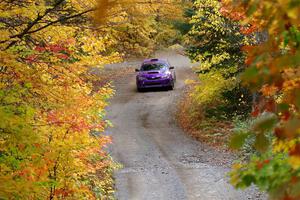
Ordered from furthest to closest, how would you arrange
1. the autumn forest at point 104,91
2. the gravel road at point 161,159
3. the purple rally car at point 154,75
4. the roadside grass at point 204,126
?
1. the purple rally car at point 154,75
2. the roadside grass at point 204,126
3. the gravel road at point 161,159
4. the autumn forest at point 104,91

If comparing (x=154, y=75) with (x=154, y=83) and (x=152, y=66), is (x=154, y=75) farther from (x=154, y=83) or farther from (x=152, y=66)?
(x=152, y=66)

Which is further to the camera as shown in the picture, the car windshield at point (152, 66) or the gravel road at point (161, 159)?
the car windshield at point (152, 66)

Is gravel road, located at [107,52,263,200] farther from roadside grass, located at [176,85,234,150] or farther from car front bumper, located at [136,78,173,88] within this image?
car front bumper, located at [136,78,173,88]

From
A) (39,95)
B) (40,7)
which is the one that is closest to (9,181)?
(39,95)

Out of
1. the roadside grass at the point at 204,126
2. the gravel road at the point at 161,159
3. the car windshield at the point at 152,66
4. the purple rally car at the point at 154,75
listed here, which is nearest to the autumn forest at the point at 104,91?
the roadside grass at the point at 204,126

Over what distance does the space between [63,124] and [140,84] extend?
1870 cm

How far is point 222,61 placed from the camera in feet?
55.5

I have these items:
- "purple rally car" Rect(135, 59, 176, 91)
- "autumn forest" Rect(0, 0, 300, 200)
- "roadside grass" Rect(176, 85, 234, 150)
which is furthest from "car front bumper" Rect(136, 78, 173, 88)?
"autumn forest" Rect(0, 0, 300, 200)

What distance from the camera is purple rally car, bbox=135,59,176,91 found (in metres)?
26.1

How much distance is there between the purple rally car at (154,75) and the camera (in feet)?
85.6

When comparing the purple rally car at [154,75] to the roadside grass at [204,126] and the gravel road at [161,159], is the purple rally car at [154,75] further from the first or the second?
the roadside grass at [204,126]

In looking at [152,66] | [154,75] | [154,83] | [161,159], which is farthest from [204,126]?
[152,66]

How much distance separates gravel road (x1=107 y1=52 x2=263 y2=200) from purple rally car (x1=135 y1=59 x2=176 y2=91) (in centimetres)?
218

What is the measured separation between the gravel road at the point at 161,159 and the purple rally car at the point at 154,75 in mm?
2185
